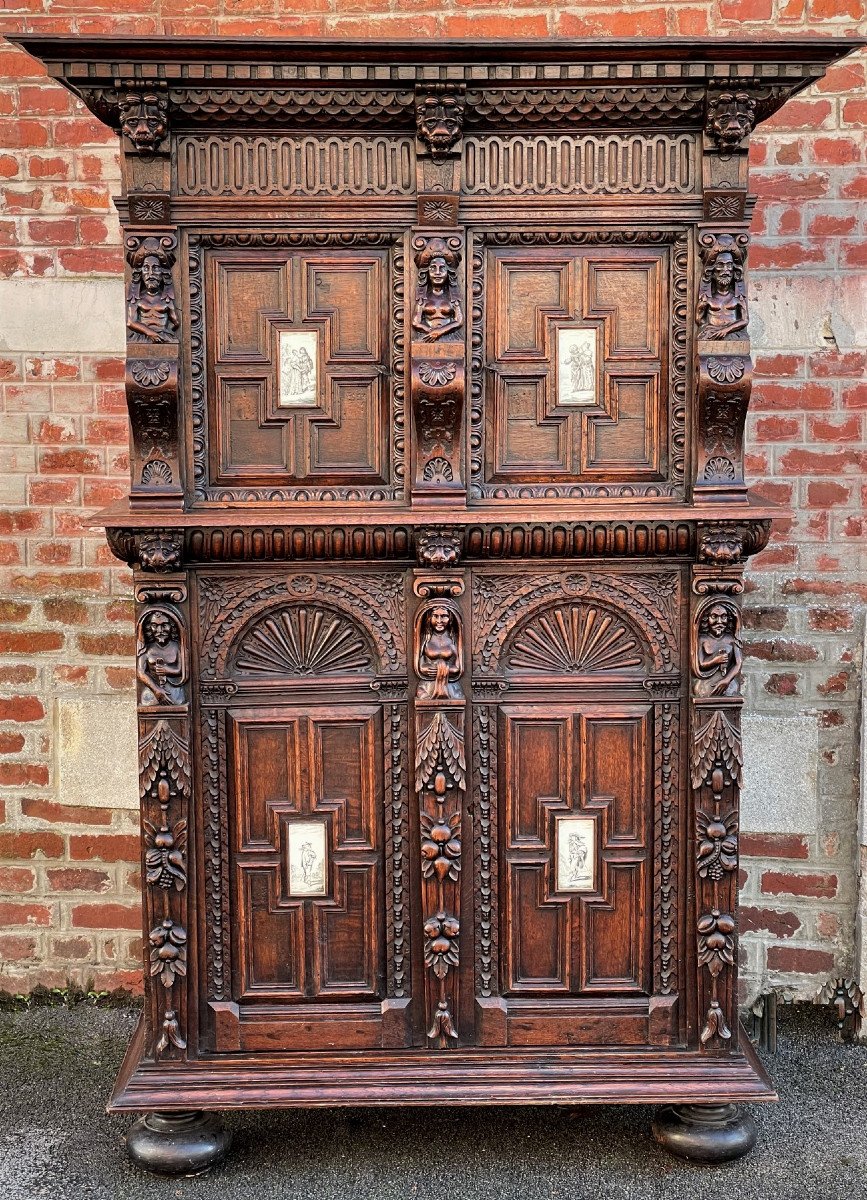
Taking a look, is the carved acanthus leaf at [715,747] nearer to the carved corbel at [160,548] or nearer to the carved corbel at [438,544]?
the carved corbel at [438,544]

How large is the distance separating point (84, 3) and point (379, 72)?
59.6 inches

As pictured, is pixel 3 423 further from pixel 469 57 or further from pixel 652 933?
pixel 652 933

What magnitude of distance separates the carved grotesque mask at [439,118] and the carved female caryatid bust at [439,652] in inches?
42.5

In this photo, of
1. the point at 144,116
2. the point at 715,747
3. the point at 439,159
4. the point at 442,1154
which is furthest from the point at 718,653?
the point at 144,116

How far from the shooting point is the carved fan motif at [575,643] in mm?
2848

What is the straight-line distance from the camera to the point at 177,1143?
2.92 meters

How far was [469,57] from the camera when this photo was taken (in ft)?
8.46

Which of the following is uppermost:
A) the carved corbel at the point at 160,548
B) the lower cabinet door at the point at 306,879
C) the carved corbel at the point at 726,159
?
the carved corbel at the point at 726,159

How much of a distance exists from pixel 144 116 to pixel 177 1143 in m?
2.50

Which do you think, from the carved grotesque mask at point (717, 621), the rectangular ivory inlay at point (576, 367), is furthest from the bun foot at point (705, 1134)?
the rectangular ivory inlay at point (576, 367)

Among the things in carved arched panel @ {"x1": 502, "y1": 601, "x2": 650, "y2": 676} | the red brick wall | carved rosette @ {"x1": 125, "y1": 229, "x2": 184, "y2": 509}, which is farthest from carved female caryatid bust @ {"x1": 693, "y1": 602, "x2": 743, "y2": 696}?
carved rosette @ {"x1": 125, "y1": 229, "x2": 184, "y2": 509}

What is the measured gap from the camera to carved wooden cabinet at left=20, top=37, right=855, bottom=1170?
8.77 ft

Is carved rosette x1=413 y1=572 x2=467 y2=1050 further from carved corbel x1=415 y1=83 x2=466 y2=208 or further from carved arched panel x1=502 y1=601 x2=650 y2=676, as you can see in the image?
carved corbel x1=415 y1=83 x2=466 y2=208

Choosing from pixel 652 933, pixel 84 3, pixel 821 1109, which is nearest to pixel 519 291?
pixel 652 933
